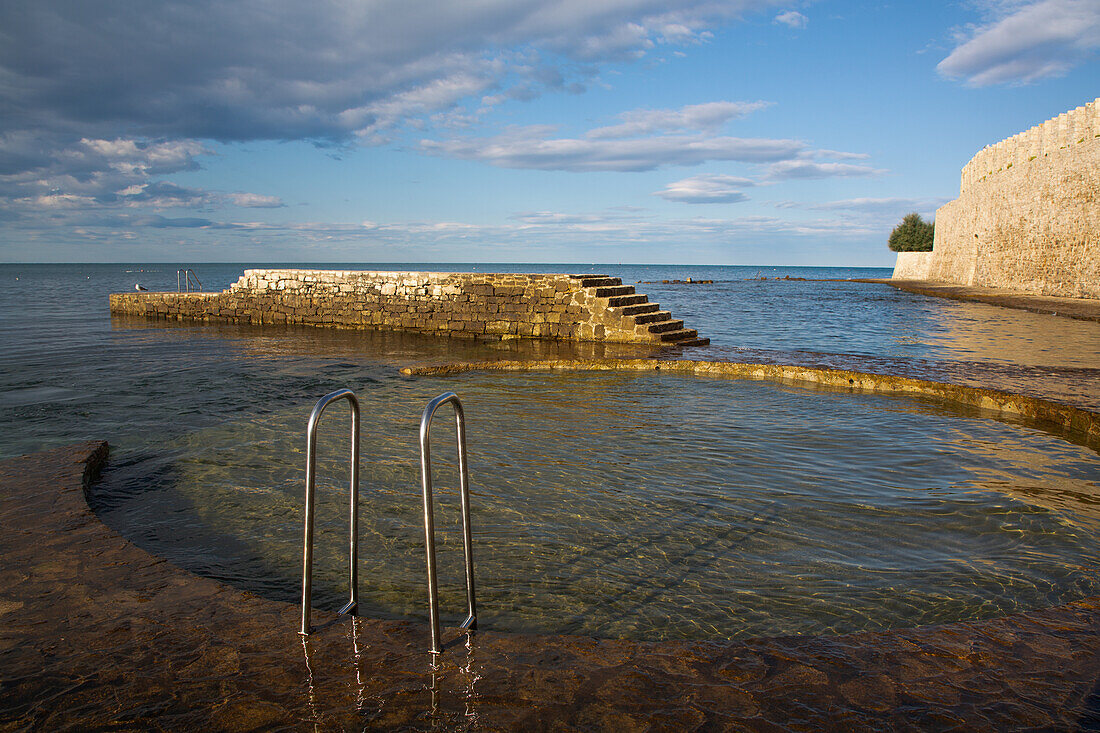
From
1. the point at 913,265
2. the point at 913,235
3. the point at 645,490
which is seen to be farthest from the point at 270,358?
the point at 913,235

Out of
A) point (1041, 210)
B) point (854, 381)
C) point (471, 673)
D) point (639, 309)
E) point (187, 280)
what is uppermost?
point (1041, 210)

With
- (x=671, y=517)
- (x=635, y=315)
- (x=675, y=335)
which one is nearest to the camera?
(x=671, y=517)

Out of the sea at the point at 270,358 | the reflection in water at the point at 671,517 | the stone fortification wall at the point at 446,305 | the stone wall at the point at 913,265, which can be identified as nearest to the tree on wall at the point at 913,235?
the stone wall at the point at 913,265

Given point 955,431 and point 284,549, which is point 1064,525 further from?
point 284,549

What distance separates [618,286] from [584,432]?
9.05 metres

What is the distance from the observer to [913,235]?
62156 mm

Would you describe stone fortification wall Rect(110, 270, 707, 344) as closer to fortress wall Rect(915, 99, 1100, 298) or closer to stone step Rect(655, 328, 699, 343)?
stone step Rect(655, 328, 699, 343)

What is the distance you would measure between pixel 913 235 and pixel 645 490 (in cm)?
6766

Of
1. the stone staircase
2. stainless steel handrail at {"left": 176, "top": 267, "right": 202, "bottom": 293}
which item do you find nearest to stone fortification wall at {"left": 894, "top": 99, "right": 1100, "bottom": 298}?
the stone staircase

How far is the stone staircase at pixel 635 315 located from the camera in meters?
14.0

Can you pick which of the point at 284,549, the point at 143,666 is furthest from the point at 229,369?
the point at 143,666

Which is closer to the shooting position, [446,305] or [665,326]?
[665,326]

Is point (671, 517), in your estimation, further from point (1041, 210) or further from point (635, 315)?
point (1041, 210)

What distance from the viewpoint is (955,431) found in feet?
22.9
